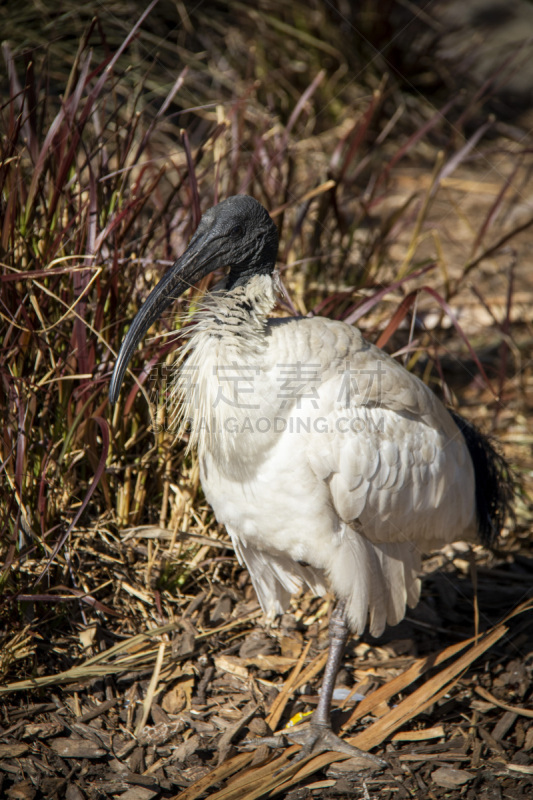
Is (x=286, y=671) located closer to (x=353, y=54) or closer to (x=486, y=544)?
(x=486, y=544)

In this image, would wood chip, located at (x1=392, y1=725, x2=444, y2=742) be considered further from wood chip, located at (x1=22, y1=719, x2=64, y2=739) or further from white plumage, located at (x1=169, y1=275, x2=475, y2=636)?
wood chip, located at (x1=22, y1=719, x2=64, y2=739)

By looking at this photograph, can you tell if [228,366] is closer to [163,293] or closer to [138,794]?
[163,293]

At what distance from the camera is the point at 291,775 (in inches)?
102

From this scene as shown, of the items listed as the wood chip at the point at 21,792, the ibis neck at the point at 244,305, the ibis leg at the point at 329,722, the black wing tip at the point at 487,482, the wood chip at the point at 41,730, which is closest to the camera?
the wood chip at the point at 21,792

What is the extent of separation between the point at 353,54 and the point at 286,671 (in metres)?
6.00

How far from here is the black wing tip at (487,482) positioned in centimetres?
316

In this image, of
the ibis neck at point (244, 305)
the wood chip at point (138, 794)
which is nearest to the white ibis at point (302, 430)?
the ibis neck at point (244, 305)

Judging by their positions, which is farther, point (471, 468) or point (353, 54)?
point (353, 54)

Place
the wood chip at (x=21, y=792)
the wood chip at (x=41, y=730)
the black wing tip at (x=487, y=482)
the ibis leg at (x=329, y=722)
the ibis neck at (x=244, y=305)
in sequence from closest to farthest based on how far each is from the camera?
the wood chip at (x=21, y=792)
the ibis neck at (x=244, y=305)
the wood chip at (x=41, y=730)
the ibis leg at (x=329, y=722)
the black wing tip at (x=487, y=482)

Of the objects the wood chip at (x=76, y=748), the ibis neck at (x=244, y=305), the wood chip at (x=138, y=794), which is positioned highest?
the ibis neck at (x=244, y=305)

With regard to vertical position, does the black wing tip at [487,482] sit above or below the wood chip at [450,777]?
above

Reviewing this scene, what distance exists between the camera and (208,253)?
245 centimetres

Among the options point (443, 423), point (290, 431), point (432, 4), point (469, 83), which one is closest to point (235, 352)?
point (290, 431)

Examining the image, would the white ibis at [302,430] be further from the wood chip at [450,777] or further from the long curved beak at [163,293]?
the wood chip at [450,777]
